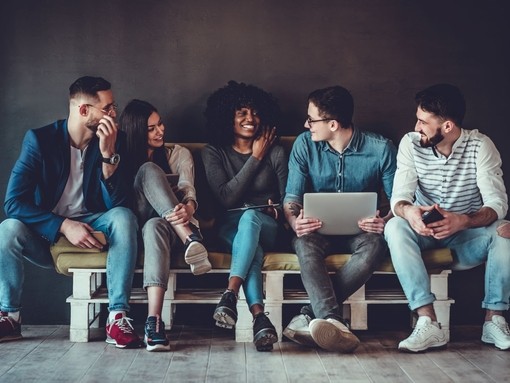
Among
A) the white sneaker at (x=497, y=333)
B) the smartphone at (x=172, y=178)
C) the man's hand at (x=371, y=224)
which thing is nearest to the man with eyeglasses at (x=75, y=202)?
the smartphone at (x=172, y=178)

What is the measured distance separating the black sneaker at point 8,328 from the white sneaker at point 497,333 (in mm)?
2233

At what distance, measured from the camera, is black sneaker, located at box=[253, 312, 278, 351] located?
3428 millimetres

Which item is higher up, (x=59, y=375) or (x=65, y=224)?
(x=65, y=224)

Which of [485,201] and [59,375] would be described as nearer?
[59,375]

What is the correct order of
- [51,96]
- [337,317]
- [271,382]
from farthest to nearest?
[51,96] < [337,317] < [271,382]

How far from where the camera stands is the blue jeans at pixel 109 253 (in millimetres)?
3576

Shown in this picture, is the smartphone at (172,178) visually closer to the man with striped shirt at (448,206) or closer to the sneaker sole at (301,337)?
the sneaker sole at (301,337)

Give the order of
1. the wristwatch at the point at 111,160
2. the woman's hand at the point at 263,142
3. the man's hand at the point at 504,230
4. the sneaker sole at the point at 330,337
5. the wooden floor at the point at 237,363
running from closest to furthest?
the wooden floor at the point at 237,363 < the sneaker sole at the point at 330,337 < the man's hand at the point at 504,230 < the wristwatch at the point at 111,160 < the woman's hand at the point at 263,142

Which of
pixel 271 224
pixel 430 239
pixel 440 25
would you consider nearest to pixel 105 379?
pixel 271 224

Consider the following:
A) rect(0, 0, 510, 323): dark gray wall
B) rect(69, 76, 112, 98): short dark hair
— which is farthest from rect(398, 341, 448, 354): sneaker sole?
rect(69, 76, 112, 98): short dark hair

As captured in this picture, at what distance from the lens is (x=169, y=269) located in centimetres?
368

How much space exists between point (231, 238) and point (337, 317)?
0.69m

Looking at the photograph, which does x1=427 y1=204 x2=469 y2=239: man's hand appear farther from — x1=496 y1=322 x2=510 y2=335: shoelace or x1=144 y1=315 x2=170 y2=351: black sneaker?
x1=144 y1=315 x2=170 y2=351: black sneaker

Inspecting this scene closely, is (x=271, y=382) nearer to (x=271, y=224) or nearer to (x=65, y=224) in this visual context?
(x=271, y=224)
